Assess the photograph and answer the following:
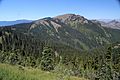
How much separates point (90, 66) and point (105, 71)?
46.1 m

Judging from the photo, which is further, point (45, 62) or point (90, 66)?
point (90, 66)

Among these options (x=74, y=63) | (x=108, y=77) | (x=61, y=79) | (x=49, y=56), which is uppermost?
(x=61, y=79)

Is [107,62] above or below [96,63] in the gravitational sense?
above

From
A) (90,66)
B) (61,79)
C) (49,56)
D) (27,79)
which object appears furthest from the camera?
(90,66)

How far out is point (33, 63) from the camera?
370 ft

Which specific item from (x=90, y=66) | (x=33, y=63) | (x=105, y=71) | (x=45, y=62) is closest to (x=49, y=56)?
(x=45, y=62)

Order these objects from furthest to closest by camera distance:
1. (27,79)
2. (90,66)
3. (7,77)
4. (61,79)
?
(90,66), (61,79), (27,79), (7,77)

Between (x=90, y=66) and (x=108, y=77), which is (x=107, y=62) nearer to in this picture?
(x=108, y=77)

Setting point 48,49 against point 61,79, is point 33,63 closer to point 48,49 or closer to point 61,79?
point 48,49

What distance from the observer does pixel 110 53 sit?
237 ft

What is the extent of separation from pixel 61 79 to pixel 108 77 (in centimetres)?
6015

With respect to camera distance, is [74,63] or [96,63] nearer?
[96,63]

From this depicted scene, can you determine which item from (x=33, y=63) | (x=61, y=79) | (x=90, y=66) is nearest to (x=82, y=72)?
(x=90, y=66)

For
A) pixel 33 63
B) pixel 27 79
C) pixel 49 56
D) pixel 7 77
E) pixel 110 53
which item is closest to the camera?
pixel 7 77
